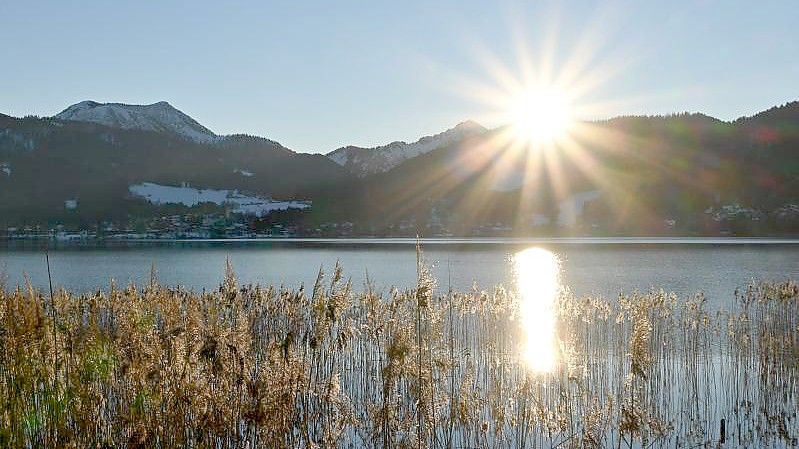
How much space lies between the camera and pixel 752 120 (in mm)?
168875

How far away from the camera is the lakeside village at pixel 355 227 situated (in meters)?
128

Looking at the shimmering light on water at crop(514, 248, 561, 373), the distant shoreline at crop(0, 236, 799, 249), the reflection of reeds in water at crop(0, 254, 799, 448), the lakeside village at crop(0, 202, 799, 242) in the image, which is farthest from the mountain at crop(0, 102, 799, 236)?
the reflection of reeds in water at crop(0, 254, 799, 448)

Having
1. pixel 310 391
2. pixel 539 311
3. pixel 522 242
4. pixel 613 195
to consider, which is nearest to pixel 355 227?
pixel 522 242

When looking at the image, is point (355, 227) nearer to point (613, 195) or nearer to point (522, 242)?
point (522, 242)

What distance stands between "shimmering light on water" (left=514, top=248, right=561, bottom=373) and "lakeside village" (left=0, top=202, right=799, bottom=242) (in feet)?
244

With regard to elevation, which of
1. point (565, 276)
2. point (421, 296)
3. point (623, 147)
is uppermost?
point (623, 147)

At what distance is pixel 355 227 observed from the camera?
167375 millimetres

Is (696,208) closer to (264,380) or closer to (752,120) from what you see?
(752,120)

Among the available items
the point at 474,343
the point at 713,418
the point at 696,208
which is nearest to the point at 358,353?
the point at 474,343

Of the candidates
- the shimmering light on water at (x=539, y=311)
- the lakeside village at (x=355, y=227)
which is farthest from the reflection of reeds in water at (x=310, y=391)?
the lakeside village at (x=355, y=227)

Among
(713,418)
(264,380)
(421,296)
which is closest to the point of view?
(264,380)

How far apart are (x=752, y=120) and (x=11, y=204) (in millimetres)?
201919

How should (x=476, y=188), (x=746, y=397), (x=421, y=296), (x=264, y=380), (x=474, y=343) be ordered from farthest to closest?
(x=476, y=188), (x=474, y=343), (x=746, y=397), (x=421, y=296), (x=264, y=380)

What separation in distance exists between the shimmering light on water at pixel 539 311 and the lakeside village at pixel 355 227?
74.3m
